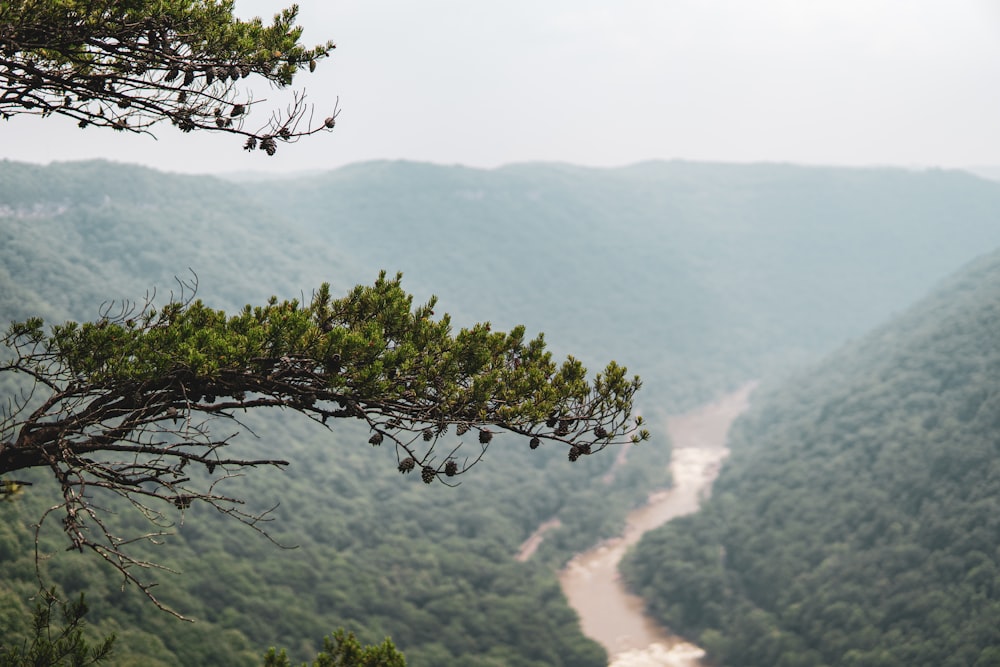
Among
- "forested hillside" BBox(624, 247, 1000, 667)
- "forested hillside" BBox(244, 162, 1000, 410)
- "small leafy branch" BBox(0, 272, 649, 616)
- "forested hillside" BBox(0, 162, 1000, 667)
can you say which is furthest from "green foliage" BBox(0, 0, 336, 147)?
"forested hillside" BBox(244, 162, 1000, 410)

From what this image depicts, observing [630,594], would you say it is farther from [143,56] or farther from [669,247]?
[669,247]

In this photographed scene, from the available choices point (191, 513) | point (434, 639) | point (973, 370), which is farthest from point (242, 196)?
point (973, 370)

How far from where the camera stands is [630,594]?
4475 centimetres

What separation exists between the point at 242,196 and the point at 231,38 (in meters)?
97.6

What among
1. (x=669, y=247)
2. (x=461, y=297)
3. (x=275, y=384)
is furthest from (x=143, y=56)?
(x=669, y=247)

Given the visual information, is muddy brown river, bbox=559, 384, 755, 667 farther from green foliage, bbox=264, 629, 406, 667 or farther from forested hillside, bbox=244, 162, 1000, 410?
green foliage, bbox=264, 629, 406, 667

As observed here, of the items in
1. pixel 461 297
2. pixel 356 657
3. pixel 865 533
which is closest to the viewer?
pixel 356 657

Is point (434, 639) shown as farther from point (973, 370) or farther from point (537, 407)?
point (973, 370)

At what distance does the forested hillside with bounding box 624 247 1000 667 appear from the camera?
35.1m

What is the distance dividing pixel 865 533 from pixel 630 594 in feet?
43.4

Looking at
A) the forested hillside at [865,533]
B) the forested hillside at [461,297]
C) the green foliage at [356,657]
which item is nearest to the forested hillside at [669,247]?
the forested hillside at [461,297]

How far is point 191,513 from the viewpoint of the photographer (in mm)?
40469

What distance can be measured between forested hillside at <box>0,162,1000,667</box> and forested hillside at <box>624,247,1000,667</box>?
7454 millimetres

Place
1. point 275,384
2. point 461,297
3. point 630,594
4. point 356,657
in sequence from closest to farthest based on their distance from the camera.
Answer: point 275,384 < point 356,657 < point 630,594 < point 461,297
